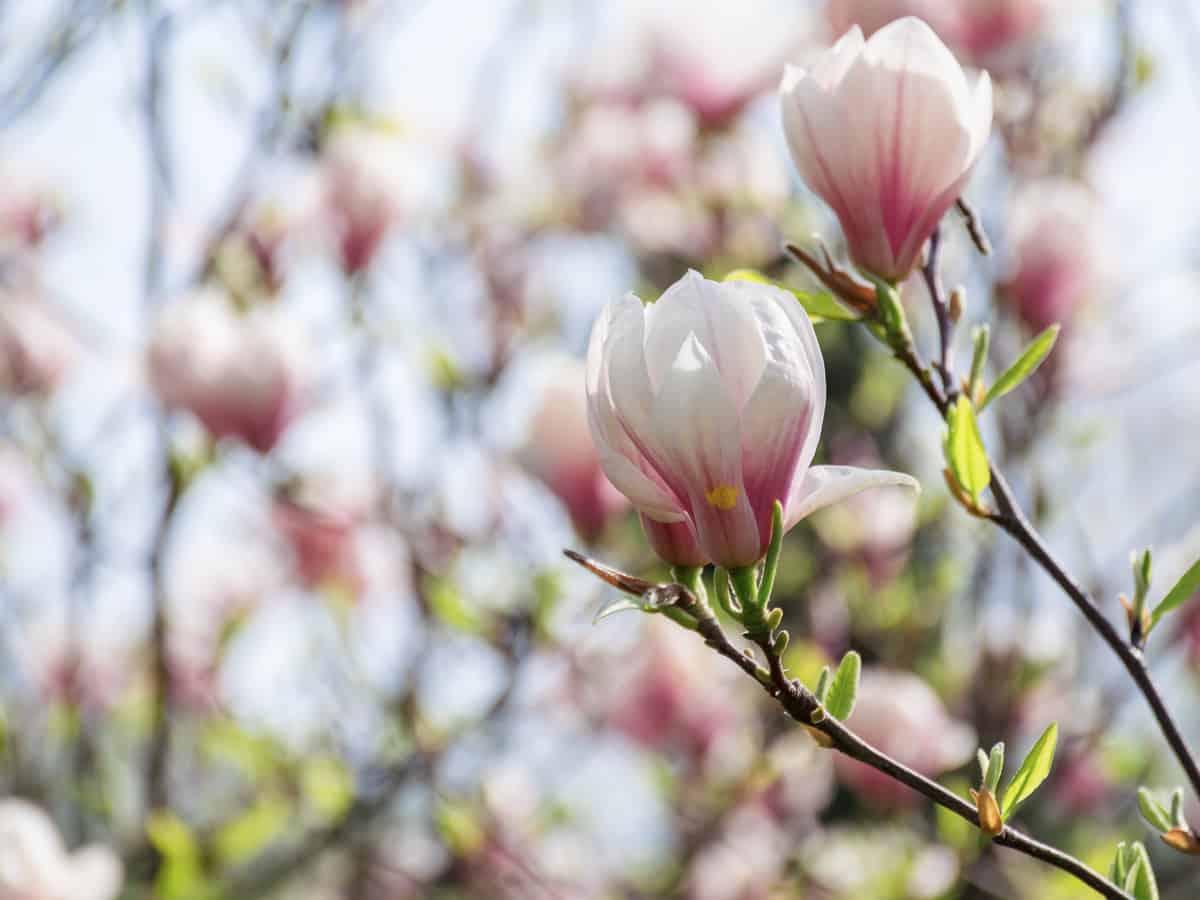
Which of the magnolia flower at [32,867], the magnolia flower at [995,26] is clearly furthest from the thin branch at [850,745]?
the magnolia flower at [995,26]

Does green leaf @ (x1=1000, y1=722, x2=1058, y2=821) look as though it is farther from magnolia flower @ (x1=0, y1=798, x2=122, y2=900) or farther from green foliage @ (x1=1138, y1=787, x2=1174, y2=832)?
magnolia flower @ (x1=0, y1=798, x2=122, y2=900)

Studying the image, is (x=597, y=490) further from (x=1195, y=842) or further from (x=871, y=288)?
(x=1195, y=842)

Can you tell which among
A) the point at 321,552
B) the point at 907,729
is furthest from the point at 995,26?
the point at 321,552

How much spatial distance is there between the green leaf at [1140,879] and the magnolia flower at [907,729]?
85cm

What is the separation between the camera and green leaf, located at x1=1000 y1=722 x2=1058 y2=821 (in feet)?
1.79

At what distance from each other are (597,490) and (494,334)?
78cm

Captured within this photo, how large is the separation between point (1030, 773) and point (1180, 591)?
10cm

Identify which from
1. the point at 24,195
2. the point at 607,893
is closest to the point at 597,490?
the point at 607,893

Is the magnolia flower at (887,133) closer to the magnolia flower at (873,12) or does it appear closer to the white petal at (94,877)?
the magnolia flower at (873,12)

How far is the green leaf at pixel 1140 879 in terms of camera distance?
0.54 m

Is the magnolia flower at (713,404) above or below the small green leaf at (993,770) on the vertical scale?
above

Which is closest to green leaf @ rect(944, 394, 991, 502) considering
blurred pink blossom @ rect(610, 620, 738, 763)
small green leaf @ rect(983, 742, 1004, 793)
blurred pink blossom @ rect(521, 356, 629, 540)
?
small green leaf @ rect(983, 742, 1004, 793)

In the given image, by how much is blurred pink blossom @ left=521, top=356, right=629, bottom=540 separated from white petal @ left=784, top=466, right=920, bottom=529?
33.5 inches

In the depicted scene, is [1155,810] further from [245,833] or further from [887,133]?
[245,833]
